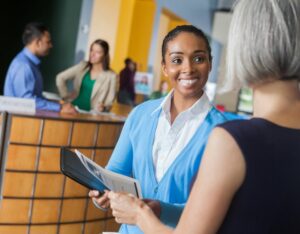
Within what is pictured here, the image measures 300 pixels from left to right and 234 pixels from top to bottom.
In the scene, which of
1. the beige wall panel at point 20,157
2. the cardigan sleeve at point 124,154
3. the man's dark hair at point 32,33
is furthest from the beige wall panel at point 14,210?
the cardigan sleeve at point 124,154

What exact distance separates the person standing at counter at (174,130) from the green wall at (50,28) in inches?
286

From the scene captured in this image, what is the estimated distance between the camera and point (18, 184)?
3.16m

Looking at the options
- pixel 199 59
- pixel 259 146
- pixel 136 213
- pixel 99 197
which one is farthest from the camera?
pixel 199 59

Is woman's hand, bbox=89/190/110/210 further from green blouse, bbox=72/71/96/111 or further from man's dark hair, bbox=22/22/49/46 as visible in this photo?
green blouse, bbox=72/71/96/111

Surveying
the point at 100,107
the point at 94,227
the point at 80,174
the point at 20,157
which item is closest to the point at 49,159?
the point at 20,157

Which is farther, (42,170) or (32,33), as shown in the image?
(32,33)

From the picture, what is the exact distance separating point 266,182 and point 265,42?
257 mm

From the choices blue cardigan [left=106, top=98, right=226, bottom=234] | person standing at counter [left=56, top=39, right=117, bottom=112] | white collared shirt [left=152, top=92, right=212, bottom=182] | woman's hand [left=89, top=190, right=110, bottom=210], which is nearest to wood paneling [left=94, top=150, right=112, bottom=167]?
person standing at counter [left=56, top=39, right=117, bottom=112]

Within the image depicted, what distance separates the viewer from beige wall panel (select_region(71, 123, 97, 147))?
10.7 ft

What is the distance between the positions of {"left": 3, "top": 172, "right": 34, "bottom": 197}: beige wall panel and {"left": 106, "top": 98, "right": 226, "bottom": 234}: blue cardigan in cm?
169

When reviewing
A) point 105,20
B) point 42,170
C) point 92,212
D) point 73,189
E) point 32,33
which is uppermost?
point 105,20

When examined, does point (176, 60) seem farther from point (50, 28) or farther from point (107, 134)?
point (50, 28)

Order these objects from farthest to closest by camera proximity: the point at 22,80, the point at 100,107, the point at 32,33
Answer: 1. the point at 100,107
2. the point at 32,33
3. the point at 22,80

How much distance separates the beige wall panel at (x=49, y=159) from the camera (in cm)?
318
